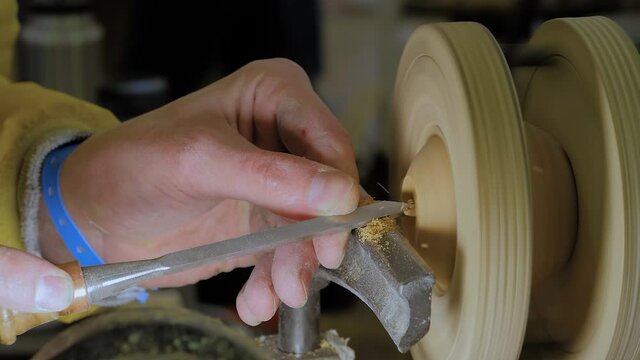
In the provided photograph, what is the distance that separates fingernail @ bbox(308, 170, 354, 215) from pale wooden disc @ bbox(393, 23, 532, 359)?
5cm

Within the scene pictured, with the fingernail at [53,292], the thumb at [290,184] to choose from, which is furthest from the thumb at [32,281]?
the thumb at [290,184]

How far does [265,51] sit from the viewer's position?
551 mm

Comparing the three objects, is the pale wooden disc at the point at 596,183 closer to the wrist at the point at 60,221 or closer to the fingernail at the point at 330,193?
the fingernail at the point at 330,193

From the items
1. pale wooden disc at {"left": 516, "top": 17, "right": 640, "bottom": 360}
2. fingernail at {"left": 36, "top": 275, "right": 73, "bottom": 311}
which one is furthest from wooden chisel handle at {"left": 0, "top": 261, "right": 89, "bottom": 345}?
pale wooden disc at {"left": 516, "top": 17, "right": 640, "bottom": 360}

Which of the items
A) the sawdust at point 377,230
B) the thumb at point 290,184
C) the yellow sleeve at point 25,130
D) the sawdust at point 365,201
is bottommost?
the yellow sleeve at point 25,130

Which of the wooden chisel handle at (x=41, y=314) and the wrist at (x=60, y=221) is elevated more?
the wooden chisel handle at (x=41, y=314)

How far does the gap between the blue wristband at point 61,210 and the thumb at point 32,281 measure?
19 cm

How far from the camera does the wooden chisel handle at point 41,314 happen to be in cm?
30

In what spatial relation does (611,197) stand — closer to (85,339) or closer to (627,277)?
(627,277)

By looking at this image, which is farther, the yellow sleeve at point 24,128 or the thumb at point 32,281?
the yellow sleeve at point 24,128

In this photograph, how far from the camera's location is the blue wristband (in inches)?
19.2

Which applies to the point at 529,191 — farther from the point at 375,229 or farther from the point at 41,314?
the point at 41,314

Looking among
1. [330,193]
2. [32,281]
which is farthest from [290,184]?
[32,281]

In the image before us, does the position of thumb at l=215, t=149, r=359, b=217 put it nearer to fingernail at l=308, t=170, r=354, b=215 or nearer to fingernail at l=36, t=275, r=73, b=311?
fingernail at l=308, t=170, r=354, b=215
